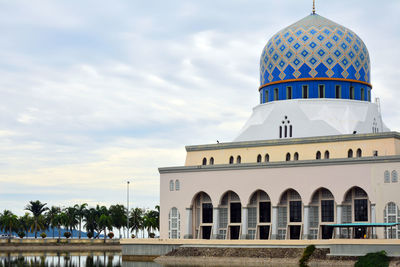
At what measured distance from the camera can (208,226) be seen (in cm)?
6556

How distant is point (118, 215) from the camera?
10238 cm

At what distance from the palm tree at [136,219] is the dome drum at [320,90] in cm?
4009

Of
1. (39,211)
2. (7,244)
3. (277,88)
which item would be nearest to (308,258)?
(277,88)

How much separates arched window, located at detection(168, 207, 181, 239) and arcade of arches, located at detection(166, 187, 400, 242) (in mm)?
84

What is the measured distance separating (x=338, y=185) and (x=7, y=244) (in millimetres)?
45431

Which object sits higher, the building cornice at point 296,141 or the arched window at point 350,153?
the building cornice at point 296,141

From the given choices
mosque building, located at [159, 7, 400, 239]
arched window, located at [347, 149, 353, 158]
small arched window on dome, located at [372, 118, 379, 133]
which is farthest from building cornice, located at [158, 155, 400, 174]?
small arched window on dome, located at [372, 118, 379, 133]

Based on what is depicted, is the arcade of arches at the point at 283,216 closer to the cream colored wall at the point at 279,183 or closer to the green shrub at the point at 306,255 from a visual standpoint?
the cream colored wall at the point at 279,183

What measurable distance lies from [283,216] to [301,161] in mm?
4771

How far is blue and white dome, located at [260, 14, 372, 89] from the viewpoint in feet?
213

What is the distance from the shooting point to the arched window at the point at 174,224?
6638 centimetres

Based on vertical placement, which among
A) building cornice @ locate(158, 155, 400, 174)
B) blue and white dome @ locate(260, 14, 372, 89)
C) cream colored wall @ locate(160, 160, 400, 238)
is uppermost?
blue and white dome @ locate(260, 14, 372, 89)

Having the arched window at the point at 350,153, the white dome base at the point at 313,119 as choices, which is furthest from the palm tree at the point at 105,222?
the arched window at the point at 350,153

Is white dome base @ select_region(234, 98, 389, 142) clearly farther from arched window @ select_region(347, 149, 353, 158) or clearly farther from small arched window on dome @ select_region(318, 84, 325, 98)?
arched window @ select_region(347, 149, 353, 158)
